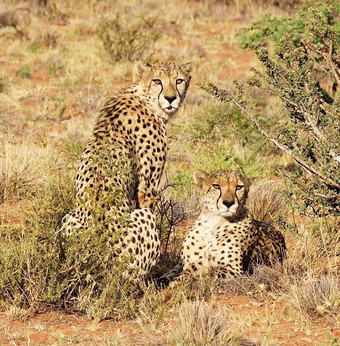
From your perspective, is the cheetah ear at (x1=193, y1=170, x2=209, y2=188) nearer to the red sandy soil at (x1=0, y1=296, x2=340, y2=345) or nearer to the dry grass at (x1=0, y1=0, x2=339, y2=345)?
the dry grass at (x1=0, y1=0, x2=339, y2=345)

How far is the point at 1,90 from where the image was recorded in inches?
469

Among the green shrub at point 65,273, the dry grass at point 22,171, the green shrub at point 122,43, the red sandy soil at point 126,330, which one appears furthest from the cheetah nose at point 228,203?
the green shrub at point 122,43

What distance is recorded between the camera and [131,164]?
5.30m

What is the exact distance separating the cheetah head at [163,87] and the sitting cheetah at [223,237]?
0.52 metres

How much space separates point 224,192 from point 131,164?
26.3 inches

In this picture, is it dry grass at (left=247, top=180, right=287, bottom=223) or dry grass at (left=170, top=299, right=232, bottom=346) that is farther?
dry grass at (left=247, top=180, right=287, bottom=223)

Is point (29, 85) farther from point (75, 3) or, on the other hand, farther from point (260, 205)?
point (75, 3)

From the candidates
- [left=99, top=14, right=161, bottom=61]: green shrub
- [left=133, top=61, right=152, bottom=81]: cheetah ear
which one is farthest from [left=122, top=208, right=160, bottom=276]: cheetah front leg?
[left=99, top=14, right=161, bottom=61]: green shrub

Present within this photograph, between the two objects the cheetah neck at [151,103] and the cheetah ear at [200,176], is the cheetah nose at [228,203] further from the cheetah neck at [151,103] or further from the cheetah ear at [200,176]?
the cheetah neck at [151,103]

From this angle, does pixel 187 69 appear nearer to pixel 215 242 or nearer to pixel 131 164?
pixel 131 164

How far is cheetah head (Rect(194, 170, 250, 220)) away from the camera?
546 centimetres

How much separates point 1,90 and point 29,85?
2.06ft

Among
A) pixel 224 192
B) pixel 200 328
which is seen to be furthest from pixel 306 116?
pixel 200 328

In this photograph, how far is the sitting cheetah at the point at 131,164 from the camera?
16.0 ft
